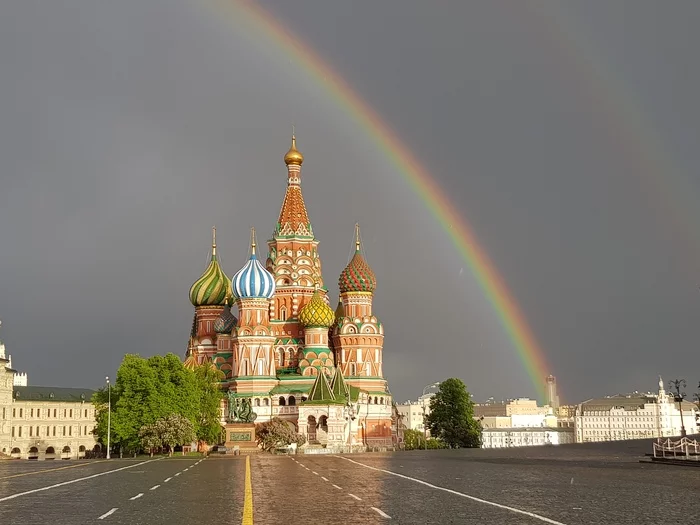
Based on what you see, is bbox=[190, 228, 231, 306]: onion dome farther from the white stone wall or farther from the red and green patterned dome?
the white stone wall

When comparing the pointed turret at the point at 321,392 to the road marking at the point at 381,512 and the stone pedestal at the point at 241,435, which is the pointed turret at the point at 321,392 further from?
the road marking at the point at 381,512

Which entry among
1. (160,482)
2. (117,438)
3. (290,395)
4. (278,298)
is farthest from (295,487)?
(278,298)

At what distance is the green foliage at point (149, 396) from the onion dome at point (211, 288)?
2946 cm

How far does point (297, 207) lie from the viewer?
12494cm

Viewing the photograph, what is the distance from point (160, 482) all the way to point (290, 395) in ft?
259

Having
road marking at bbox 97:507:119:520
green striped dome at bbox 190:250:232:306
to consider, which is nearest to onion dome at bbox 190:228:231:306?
green striped dome at bbox 190:250:232:306

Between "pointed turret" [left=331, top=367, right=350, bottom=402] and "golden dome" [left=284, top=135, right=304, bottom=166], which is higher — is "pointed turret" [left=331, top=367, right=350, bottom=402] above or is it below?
below

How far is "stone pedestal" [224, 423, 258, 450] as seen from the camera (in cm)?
9144

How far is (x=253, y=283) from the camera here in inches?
4407

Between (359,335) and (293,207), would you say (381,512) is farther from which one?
(293,207)

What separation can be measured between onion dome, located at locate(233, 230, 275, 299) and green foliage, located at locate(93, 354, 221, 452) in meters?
19.2

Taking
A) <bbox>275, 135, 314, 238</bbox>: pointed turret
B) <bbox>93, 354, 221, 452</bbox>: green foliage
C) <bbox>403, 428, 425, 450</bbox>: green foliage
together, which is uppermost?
<bbox>275, 135, 314, 238</bbox>: pointed turret

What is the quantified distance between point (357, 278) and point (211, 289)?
2083 centimetres

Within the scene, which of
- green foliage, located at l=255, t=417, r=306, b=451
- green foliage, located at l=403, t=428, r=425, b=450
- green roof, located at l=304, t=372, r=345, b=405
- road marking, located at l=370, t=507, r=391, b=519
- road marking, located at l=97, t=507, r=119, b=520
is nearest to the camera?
road marking, located at l=370, t=507, r=391, b=519
